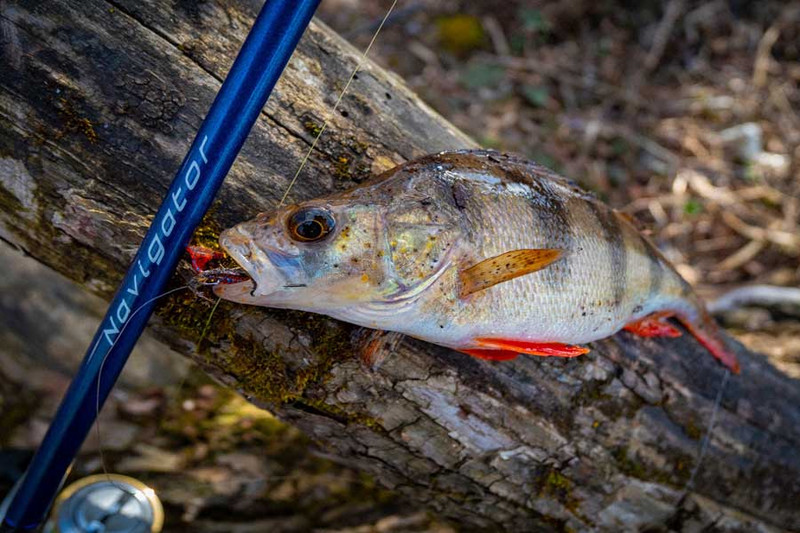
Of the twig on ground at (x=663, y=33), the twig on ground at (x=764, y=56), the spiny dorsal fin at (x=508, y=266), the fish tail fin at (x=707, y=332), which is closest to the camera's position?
the spiny dorsal fin at (x=508, y=266)

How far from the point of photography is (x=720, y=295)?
183 inches

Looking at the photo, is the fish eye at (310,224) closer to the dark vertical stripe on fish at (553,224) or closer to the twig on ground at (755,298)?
the dark vertical stripe on fish at (553,224)

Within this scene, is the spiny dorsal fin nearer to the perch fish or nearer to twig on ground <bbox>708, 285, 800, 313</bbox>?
the perch fish

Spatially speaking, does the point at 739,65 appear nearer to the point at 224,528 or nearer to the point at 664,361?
the point at 664,361

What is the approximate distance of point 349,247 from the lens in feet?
5.61

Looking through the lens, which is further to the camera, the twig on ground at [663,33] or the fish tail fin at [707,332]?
the twig on ground at [663,33]

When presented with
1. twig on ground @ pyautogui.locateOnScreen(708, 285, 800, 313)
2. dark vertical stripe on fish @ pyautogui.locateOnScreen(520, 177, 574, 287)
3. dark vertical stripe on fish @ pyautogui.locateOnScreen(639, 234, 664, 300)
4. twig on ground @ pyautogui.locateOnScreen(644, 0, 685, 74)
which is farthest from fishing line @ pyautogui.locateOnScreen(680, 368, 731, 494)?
twig on ground @ pyautogui.locateOnScreen(644, 0, 685, 74)

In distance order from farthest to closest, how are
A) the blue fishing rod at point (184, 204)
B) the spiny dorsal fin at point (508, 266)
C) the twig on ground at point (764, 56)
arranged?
the twig on ground at point (764, 56), the spiny dorsal fin at point (508, 266), the blue fishing rod at point (184, 204)

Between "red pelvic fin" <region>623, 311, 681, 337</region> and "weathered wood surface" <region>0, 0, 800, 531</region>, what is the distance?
0.21ft

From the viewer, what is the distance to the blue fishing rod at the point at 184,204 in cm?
158

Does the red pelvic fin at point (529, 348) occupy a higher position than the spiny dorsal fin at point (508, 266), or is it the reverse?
the spiny dorsal fin at point (508, 266)

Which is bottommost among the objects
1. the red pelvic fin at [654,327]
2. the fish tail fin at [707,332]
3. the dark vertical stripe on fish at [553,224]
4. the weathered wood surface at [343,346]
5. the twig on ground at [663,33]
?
the weathered wood surface at [343,346]

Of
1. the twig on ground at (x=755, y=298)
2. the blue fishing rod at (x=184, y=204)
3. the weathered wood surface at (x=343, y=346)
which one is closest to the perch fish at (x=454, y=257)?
the blue fishing rod at (x=184, y=204)

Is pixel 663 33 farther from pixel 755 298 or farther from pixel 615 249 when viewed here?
pixel 615 249
